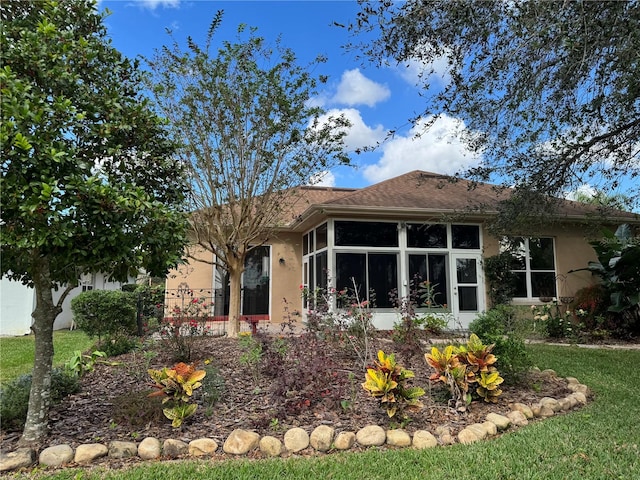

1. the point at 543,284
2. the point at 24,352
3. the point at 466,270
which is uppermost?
the point at 466,270

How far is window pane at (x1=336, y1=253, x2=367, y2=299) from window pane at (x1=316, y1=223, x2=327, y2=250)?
81 centimetres

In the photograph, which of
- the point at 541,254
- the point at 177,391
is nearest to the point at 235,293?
the point at 177,391

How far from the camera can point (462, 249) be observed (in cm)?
1260

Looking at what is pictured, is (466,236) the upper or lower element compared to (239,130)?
lower

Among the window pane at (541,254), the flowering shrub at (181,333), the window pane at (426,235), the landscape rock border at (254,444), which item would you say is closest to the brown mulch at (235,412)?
the landscape rock border at (254,444)

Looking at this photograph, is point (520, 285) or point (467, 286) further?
point (520, 285)

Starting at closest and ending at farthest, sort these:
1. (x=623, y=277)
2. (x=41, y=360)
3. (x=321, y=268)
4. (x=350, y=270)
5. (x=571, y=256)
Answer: (x=41, y=360), (x=623, y=277), (x=350, y=270), (x=321, y=268), (x=571, y=256)

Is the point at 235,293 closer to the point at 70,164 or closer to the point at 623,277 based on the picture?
the point at 70,164

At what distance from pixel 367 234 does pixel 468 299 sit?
3.72 meters

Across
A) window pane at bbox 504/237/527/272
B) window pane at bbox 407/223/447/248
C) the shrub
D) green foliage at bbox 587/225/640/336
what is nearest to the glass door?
window pane at bbox 407/223/447/248

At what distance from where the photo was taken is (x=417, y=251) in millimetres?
12375

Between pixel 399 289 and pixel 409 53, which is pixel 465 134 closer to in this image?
pixel 409 53

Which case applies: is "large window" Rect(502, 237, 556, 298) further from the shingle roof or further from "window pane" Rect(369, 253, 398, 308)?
"window pane" Rect(369, 253, 398, 308)

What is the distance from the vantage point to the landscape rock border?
3.59 meters
